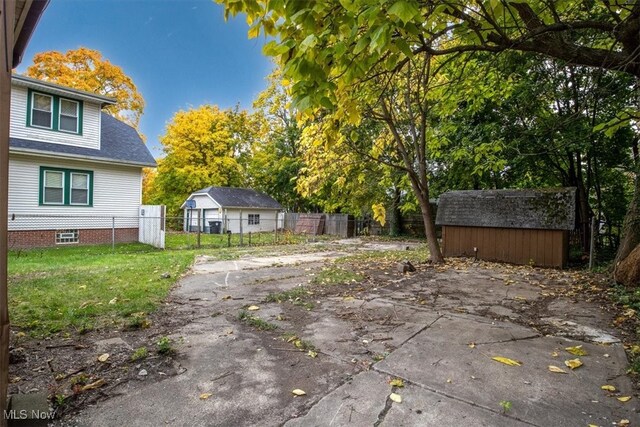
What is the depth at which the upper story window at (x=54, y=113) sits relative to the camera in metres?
12.0

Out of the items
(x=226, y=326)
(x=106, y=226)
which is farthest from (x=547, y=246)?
(x=106, y=226)

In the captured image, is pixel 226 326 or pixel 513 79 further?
pixel 513 79

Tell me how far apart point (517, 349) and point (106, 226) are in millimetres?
14921

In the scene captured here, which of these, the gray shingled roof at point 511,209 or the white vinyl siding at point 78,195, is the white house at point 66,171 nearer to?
the white vinyl siding at point 78,195

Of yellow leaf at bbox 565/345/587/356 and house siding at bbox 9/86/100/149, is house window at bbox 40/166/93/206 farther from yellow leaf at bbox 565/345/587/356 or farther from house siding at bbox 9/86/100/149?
yellow leaf at bbox 565/345/587/356

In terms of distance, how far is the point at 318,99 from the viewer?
231 cm

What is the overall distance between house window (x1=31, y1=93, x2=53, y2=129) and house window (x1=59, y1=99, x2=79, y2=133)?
34 cm

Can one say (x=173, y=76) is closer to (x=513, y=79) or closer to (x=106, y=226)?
(x=106, y=226)

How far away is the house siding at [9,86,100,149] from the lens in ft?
38.0

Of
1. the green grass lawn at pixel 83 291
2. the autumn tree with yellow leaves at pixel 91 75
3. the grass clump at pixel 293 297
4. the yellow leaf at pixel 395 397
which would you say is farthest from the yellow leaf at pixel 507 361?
the autumn tree with yellow leaves at pixel 91 75

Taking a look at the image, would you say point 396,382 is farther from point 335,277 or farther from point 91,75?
point 91,75

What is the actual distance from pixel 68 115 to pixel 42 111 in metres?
0.79

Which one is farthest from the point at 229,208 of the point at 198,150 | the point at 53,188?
the point at 53,188

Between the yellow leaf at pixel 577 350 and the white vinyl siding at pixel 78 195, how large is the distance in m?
13.1
